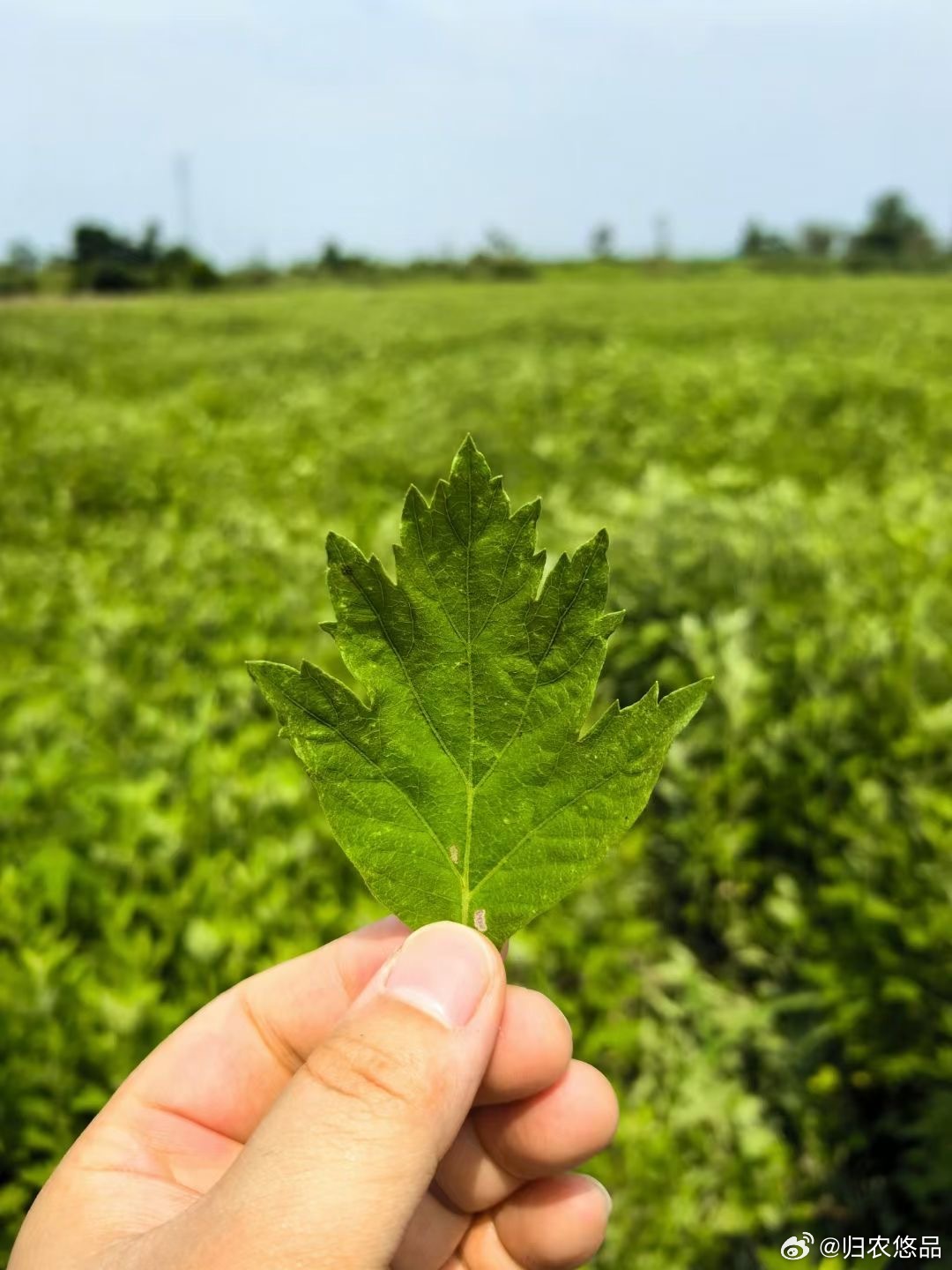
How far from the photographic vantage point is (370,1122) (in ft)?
4.05

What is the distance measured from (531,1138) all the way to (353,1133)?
57 cm

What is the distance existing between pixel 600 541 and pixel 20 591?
426cm

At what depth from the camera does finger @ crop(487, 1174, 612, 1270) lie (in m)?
1.80

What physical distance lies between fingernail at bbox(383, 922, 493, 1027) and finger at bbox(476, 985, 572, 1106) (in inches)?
7.4

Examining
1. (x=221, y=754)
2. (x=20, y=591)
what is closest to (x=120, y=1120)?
(x=221, y=754)

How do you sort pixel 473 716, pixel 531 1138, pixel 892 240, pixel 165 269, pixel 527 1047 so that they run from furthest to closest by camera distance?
pixel 892 240
pixel 165 269
pixel 531 1138
pixel 527 1047
pixel 473 716

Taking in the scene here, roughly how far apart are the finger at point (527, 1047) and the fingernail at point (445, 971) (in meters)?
0.19

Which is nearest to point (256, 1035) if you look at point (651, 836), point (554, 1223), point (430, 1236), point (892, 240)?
point (430, 1236)

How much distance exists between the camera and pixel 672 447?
7898 millimetres

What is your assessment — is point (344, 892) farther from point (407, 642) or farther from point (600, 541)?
point (600, 541)

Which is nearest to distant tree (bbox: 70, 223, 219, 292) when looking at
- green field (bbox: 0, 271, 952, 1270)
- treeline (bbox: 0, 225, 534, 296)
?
treeline (bbox: 0, 225, 534, 296)

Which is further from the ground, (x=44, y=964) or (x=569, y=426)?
(x=569, y=426)

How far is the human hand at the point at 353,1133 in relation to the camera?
1.20m

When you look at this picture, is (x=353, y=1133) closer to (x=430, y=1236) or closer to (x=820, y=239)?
(x=430, y=1236)
